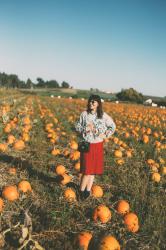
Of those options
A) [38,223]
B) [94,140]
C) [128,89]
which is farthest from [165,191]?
[128,89]

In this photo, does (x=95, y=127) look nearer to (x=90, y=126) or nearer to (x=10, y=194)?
(x=90, y=126)

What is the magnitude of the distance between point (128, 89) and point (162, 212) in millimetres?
57153

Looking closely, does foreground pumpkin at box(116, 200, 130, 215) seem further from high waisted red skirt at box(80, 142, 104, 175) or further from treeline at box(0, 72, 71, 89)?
treeline at box(0, 72, 71, 89)

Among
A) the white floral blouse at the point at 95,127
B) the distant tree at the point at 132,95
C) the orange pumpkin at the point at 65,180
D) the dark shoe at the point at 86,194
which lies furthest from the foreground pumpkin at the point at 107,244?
the distant tree at the point at 132,95


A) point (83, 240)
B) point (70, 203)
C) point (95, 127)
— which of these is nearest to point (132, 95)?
point (95, 127)

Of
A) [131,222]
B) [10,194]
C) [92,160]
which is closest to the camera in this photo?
[131,222]

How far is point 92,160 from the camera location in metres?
5.00

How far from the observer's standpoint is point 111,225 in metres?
4.14

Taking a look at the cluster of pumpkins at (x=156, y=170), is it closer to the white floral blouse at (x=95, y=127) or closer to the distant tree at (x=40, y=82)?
the white floral blouse at (x=95, y=127)

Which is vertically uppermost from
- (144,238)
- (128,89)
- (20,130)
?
(128,89)

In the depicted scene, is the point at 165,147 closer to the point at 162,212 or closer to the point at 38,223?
the point at 162,212

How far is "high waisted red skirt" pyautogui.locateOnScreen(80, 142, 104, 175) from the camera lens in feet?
16.3

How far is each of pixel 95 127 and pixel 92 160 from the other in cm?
54

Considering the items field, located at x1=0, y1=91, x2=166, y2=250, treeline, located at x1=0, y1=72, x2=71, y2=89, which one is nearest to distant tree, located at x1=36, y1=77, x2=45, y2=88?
treeline, located at x1=0, y1=72, x2=71, y2=89
